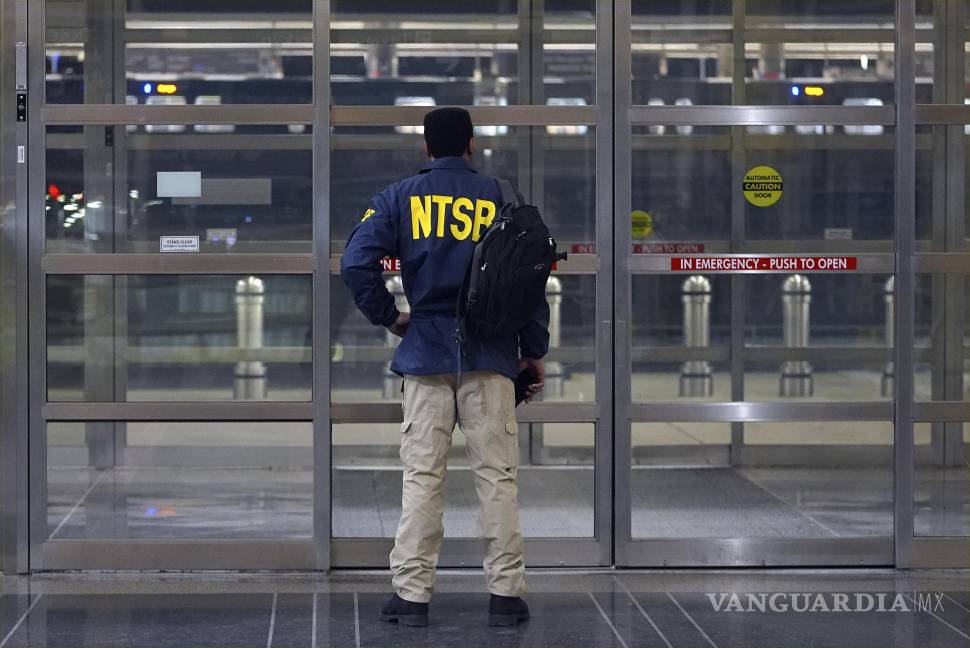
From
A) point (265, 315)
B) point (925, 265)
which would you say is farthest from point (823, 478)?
point (265, 315)

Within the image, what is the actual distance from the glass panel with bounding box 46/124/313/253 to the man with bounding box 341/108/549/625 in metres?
0.96

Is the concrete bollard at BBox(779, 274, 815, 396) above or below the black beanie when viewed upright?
below

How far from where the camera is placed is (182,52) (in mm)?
6262

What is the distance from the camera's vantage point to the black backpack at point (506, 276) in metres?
5.01

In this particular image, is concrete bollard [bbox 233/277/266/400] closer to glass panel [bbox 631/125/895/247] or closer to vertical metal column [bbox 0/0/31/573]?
vertical metal column [bbox 0/0/31/573]

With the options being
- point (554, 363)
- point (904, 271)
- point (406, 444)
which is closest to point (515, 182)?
point (554, 363)

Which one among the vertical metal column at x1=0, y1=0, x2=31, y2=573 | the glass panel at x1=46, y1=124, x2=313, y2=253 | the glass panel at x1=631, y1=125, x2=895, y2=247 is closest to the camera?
the vertical metal column at x1=0, y1=0, x2=31, y2=573

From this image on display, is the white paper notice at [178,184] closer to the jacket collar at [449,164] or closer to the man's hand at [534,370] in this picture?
the jacket collar at [449,164]

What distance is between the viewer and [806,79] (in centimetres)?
620

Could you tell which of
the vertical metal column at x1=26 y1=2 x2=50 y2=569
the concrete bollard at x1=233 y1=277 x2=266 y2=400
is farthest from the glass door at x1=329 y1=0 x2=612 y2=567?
the vertical metal column at x1=26 y1=2 x2=50 y2=569

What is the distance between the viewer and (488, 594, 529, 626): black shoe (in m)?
5.25

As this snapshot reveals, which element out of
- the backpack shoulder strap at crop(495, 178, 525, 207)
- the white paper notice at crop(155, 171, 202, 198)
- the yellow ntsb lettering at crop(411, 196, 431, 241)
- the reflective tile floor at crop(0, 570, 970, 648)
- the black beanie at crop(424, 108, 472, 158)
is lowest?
the reflective tile floor at crop(0, 570, 970, 648)

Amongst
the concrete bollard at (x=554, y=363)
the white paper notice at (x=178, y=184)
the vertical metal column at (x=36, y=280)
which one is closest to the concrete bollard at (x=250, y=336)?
the white paper notice at (x=178, y=184)

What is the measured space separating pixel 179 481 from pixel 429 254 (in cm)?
228
